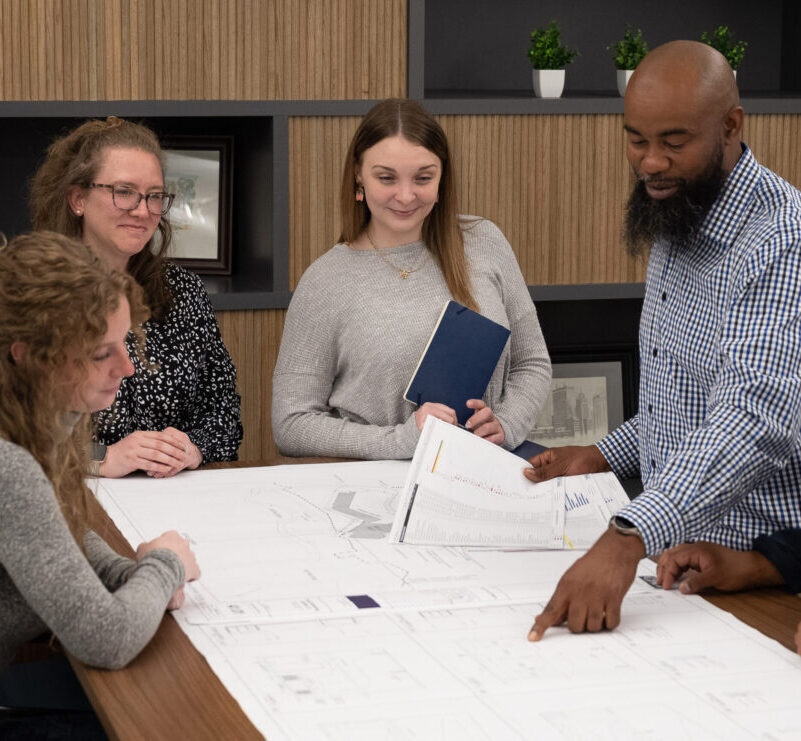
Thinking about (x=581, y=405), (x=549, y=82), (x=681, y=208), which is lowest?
(x=581, y=405)

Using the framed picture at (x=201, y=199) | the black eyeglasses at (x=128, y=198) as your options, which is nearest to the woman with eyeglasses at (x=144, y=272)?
the black eyeglasses at (x=128, y=198)

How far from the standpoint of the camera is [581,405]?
3400 millimetres

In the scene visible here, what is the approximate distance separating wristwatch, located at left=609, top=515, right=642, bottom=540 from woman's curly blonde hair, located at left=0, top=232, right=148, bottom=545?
2.01 feet

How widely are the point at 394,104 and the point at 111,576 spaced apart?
1.29 metres

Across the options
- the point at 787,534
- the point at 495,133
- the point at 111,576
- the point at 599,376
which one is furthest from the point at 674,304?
the point at 599,376

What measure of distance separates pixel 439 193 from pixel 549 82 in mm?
805

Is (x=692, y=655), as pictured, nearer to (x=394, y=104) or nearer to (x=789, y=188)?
(x=789, y=188)

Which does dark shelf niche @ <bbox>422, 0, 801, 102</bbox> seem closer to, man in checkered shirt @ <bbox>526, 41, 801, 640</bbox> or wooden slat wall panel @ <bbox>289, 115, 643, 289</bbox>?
wooden slat wall panel @ <bbox>289, 115, 643, 289</bbox>

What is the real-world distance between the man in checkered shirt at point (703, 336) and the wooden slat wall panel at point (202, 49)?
1.33 m

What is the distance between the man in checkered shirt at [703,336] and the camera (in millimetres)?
1328

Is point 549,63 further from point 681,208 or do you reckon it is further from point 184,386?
point 681,208

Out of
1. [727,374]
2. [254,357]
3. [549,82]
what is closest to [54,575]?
[727,374]

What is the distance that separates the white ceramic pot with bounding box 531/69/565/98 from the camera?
3039mm

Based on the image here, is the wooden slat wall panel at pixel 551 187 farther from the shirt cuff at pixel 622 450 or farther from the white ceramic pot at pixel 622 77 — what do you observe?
the shirt cuff at pixel 622 450
